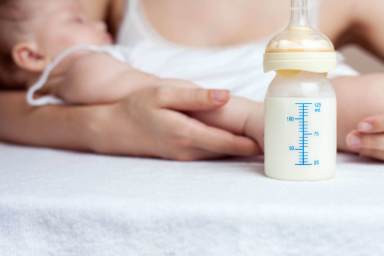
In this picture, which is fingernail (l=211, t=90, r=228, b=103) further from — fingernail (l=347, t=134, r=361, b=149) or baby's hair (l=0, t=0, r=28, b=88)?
baby's hair (l=0, t=0, r=28, b=88)

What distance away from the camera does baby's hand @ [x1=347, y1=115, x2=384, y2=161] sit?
28.3 inches

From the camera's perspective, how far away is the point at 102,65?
958mm

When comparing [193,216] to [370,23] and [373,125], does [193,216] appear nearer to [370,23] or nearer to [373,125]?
[373,125]

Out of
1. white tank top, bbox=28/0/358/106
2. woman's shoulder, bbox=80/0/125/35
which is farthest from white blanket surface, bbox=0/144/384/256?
woman's shoulder, bbox=80/0/125/35

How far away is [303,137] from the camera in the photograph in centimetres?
65

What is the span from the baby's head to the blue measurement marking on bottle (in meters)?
0.67

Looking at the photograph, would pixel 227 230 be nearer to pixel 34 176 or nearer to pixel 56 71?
pixel 34 176

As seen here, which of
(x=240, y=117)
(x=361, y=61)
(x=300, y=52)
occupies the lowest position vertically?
(x=361, y=61)

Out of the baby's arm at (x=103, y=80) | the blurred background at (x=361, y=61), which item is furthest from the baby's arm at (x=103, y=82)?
the blurred background at (x=361, y=61)

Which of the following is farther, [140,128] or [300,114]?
[140,128]

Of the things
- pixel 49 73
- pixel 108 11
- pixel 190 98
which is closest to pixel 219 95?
pixel 190 98

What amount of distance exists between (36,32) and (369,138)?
748 millimetres

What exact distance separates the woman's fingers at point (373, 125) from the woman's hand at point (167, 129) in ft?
0.51

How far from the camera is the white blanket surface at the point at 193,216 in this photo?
519 mm
